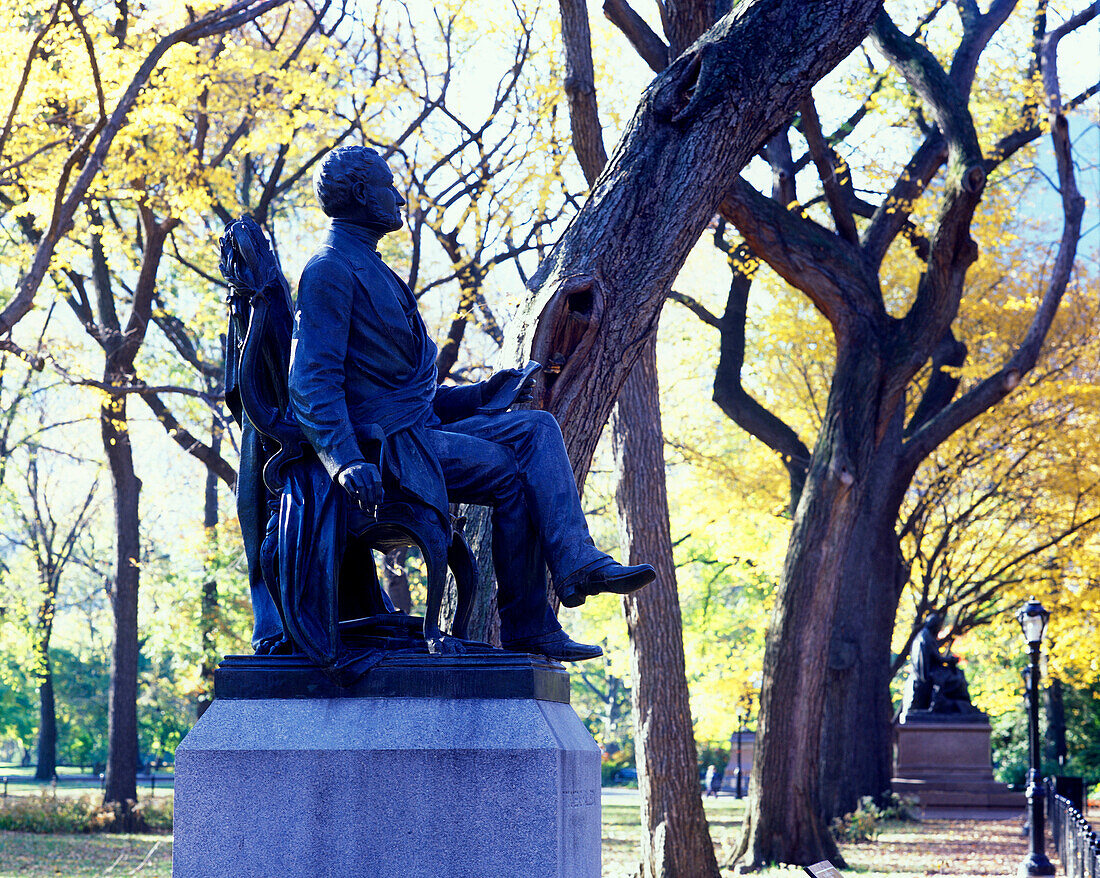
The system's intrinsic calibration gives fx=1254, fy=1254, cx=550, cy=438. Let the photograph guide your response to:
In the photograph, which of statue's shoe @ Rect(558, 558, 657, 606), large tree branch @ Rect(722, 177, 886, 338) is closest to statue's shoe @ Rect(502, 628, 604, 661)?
statue's shoe @ Rect(558, 558, 657, 606)

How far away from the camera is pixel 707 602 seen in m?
32.7

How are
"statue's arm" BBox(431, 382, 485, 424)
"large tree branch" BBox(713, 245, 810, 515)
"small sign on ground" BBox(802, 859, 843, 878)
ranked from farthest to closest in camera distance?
1. "large tree branch" BBox(713, 245, 810, 515)
2. "small sign on ground" BBox(802, 859, 843, 878)
3. "statue's arm" BBox(431, 382, 485, 424)

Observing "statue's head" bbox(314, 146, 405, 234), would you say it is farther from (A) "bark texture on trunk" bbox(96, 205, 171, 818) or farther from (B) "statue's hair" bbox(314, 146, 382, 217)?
(A) "bark texture on trunk" bbox(96, 205, 171, 818)

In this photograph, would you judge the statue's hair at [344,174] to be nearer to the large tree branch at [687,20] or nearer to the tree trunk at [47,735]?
the large tree branch at [687,20]

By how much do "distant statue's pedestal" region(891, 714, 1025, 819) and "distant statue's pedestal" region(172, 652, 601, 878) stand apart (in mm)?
20816

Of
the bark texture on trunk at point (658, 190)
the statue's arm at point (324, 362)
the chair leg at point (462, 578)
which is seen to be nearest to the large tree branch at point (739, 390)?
the bark texture on trunk at point (658, 190)

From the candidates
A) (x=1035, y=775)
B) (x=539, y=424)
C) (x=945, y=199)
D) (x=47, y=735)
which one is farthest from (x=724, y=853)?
(x=47, y=735)

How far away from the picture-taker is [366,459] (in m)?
4.60

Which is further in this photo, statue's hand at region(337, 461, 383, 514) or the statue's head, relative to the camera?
the statue's head

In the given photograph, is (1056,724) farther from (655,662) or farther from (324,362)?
(324,362)

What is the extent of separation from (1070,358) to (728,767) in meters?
38.5

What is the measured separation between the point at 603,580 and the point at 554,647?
474 mm

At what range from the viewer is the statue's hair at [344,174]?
4.90 metres

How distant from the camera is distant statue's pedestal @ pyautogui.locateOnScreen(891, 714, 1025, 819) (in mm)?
23391
